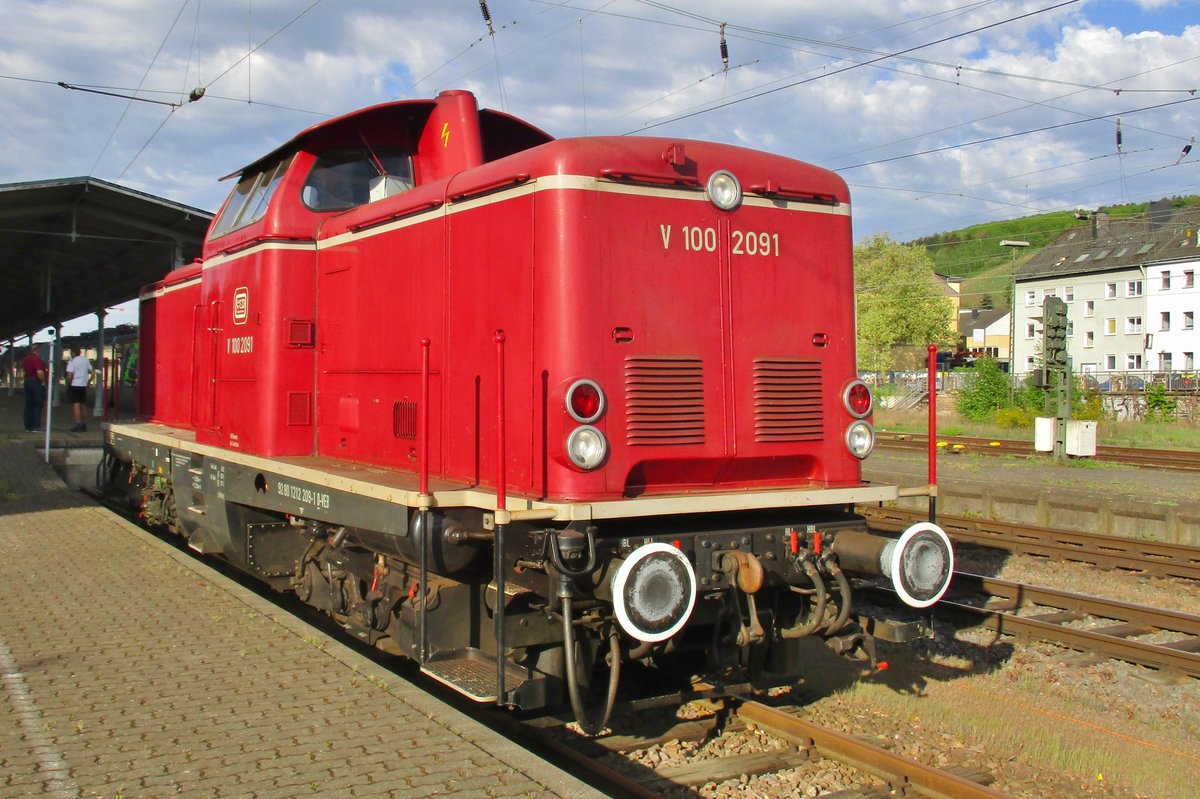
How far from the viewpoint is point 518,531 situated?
4.66 m

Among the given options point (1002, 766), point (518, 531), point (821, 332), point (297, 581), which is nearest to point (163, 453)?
point (297, 581)

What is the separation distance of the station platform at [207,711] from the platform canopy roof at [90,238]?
27.6 feet

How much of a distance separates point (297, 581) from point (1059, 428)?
642 inches

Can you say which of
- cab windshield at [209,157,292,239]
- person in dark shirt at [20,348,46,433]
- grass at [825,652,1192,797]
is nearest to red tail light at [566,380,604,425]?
grass at [825,652,1192,797]

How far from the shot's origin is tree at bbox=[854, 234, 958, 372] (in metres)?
58.7

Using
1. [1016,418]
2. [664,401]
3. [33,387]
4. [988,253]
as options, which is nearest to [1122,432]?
[1016,418]

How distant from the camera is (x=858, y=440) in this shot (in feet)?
18.2

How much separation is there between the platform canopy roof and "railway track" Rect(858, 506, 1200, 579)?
36.5 ft

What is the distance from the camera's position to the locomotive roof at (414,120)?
668 cm

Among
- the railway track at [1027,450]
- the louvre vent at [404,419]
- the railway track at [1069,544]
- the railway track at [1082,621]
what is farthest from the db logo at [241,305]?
the railway track at [1027,450]

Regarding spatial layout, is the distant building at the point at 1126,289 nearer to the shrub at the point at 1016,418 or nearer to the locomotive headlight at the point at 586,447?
the shrub at the point at 1016,418

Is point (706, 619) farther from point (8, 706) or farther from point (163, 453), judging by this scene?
point (163, 453)

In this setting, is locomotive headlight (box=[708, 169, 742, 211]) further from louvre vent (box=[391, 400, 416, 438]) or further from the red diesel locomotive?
louvre vent (box=[391, 400, 416, 438])

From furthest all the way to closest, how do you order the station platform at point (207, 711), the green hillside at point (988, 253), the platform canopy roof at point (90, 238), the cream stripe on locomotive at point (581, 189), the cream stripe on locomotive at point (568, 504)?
the green hillside at point (988, 253) < the platform canopy roof at point (90, 238) < the cream stripe on locomotive at point (581, 189) < the cream stripe on locomotive at point (568, 504) < the station platform at point (207, 711)
